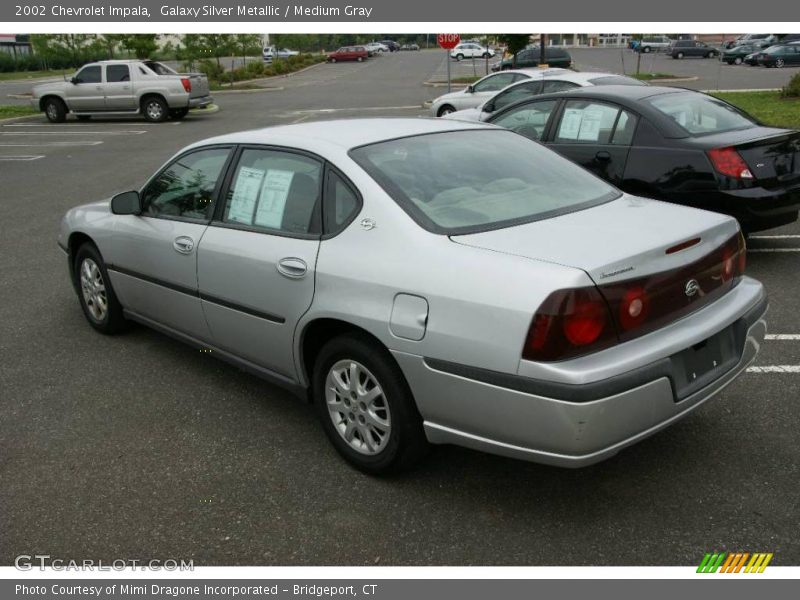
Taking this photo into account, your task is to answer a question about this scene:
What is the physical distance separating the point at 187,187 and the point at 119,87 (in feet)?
69.2

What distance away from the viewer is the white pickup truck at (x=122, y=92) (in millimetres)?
23578

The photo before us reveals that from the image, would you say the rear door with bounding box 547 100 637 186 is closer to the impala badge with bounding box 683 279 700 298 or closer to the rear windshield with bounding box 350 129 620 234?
the rear windshield with bounding box 350 129 620 234

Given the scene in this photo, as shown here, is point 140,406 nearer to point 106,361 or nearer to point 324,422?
point 106,361

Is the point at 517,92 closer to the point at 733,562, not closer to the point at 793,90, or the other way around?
the point at 793,90

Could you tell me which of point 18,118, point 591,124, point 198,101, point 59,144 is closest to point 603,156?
point 591,124

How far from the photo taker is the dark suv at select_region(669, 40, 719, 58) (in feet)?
182

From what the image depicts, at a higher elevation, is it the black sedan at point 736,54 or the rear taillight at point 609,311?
the rear taillight at point 609,311

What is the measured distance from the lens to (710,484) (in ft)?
11.4

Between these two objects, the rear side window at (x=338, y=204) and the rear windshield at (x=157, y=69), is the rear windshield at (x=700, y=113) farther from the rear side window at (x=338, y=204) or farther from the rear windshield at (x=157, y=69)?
the rear windshield at (x=157, y=69)

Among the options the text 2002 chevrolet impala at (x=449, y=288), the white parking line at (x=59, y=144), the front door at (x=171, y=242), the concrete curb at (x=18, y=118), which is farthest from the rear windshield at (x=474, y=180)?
the concrete curb at (x=18, y=118)

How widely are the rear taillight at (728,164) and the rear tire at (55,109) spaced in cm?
2228

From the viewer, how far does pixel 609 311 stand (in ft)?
9.75

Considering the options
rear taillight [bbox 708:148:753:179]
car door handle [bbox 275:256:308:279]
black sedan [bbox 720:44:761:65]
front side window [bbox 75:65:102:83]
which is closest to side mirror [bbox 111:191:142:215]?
car door handle [bbox 275:256:308:279]

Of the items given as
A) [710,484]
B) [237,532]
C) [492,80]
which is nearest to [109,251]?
[237,532]
